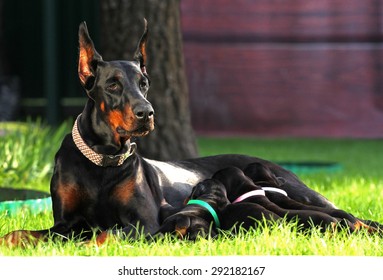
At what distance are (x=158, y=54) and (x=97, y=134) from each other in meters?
3.64

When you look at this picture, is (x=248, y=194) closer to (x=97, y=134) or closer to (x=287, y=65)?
(x=97, y=134)

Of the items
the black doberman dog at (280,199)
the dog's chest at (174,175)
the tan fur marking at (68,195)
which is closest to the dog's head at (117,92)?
the tan fur marking at (68,195)

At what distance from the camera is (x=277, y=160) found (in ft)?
34.9

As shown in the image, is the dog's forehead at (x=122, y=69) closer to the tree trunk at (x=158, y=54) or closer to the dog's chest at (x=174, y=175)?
the dog's chest at (x=174, y=175)

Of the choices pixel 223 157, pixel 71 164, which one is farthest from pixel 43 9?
pixel 71 164

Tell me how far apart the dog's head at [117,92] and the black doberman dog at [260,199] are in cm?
87

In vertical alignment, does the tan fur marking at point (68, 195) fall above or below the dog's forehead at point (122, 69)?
below

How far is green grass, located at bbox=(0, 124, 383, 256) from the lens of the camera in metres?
4.94

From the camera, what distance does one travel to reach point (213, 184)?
5.73m

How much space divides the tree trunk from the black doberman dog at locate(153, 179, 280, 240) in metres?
3.22

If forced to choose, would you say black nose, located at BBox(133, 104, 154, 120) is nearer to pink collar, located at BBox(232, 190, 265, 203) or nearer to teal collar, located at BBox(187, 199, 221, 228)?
teal collar, located at BBox(187, 199, 221, 228)

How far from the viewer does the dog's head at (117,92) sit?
499cm
